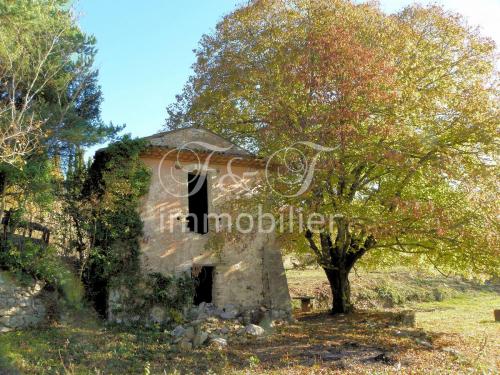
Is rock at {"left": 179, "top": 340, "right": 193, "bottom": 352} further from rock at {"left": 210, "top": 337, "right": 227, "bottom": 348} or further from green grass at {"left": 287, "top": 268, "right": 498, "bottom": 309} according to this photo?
green grass at {"left": 287, "top": 268, "right": 498, "bottom": 309}

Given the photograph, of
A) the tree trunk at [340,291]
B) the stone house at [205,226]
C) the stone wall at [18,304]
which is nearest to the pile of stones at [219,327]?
the stone house at [205,226]

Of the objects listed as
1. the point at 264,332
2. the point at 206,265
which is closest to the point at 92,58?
the point at 206,265

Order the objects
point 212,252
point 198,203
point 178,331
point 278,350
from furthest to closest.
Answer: point 198,203, point 212,252, point 178,331, point 278,350

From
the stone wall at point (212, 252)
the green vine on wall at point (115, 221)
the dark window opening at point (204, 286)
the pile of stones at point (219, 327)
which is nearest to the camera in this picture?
the pile of stones at point (219, 327)

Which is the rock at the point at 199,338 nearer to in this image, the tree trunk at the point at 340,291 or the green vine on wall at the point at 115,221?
the green vine on wall at the point at 115,221

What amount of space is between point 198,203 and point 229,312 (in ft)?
13.0

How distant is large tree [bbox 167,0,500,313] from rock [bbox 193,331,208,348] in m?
3.82

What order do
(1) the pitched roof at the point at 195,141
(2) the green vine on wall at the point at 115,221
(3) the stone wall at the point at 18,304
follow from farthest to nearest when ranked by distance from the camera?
(1) the pitched roof at the point at 195,141 → (2) the green vine on wall at the point at 115,221 → (3) the stone wall at the point at 18,304

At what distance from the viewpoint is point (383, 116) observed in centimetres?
1134

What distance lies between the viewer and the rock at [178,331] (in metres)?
11.6

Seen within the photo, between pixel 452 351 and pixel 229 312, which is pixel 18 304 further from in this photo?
pixel 452 351

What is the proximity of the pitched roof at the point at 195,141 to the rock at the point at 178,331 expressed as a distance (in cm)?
538

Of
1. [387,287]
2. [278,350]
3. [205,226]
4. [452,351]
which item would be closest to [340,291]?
[452,351]

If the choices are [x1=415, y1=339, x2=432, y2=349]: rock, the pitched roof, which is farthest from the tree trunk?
the pitched roof
